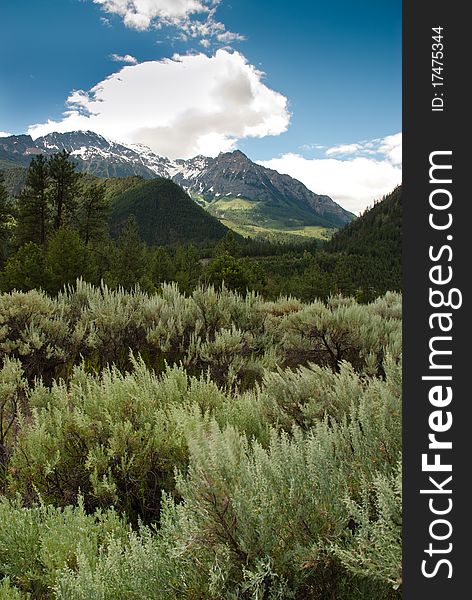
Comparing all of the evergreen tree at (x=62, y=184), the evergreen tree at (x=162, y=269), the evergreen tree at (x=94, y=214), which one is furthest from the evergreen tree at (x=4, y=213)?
the evergreen tree at (x=162, y=269)

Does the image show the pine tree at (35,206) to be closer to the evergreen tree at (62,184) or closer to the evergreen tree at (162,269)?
A: the evergreen tree at (62,184)

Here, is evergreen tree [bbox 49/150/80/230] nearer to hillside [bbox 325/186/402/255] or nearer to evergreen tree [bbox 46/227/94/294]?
evergreen tree [bbox 46/227/94/294]

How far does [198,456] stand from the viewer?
212 cm

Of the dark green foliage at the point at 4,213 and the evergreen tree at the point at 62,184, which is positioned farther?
the dark green foliage at the point at 4,213

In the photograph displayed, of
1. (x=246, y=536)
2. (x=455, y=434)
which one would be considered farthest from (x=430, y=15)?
(x=246, y=536)

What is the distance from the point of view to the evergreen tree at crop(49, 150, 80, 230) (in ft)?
Answer: 98.4

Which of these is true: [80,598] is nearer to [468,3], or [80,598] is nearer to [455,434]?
[455,434]

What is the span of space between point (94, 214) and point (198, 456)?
38.0 metres

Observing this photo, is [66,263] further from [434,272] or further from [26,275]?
[434,272]

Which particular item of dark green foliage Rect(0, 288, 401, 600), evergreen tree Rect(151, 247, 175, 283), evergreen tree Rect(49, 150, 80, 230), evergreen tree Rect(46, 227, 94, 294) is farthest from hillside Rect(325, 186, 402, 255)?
dark green foliage Rect(0, 288, 401, 600)

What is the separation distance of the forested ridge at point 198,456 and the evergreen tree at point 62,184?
25.3 meters

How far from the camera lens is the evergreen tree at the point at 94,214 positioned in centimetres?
3599

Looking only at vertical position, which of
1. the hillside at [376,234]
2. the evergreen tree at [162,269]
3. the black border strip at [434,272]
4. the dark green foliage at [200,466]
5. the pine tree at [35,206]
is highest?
the hillside at [376,234]

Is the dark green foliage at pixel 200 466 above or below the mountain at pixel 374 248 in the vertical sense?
below
